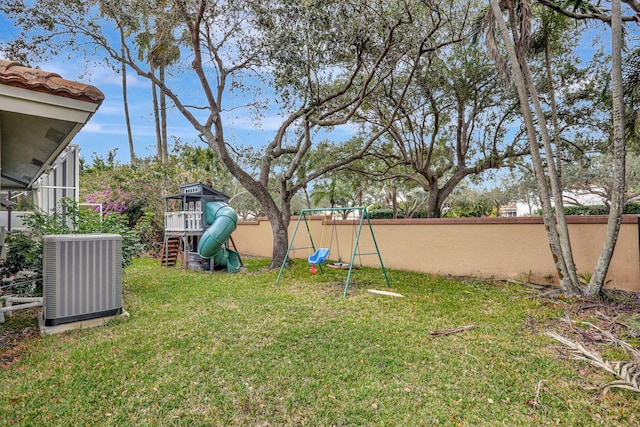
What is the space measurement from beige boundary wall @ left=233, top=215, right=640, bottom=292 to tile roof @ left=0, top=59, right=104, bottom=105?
5.81 meters

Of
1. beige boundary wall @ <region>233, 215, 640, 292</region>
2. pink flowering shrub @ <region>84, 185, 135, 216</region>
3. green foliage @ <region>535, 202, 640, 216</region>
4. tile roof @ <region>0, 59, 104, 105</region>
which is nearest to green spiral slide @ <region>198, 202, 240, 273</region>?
beige boundary wall @ <region>233, 215, 640, 292</region>

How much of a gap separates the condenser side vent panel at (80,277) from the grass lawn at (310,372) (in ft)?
0.84

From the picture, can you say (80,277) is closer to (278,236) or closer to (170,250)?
(278,236)

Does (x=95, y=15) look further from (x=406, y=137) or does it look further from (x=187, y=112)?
(x=406, y=137)

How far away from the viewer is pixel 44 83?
99.4 inches

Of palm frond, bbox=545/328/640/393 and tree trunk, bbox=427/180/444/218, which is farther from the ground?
tree trunk, bbox=427/180/444/218

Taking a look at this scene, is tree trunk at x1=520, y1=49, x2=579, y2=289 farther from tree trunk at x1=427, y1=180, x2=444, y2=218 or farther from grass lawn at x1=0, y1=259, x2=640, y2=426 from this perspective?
tree trunk at x1=427, y1=180, x2=444, y2=218

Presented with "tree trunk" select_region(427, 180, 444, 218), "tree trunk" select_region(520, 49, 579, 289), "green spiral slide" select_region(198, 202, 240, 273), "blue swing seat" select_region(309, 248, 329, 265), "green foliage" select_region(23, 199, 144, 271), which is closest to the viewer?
"green foliage" select_region(23, 199, 144, 271)

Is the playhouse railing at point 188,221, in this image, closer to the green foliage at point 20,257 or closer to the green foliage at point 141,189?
the green foliage at point 141,189

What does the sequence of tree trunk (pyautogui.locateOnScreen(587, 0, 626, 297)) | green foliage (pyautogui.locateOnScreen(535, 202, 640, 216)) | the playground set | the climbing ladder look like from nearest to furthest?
1. tree trunk (pyautogui.locateOnScreen(587, 0, 626, 297))
2. the playground set
3. the climbing ladder
4. green foliage (pyautogui.locateOnScreen(535, 202, 640, 216))

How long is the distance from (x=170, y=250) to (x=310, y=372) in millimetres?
8469

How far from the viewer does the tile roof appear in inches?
95.6

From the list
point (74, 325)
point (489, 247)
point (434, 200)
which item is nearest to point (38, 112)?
point (74, 325)

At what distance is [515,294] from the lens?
236 inches
